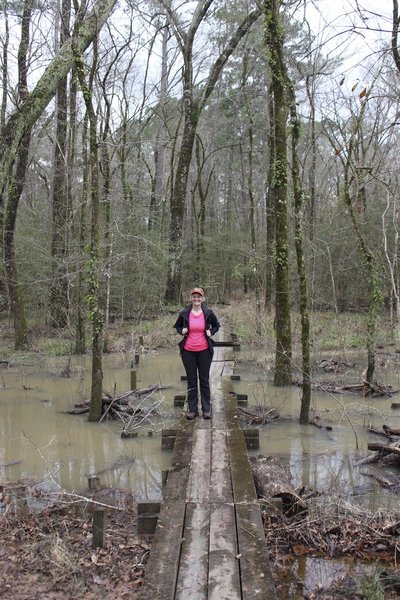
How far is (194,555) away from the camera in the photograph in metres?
4.29

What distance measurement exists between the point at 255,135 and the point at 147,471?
31231 millimetres

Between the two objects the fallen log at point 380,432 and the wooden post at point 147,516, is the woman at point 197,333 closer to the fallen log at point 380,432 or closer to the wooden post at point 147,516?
the wooden post at point 147,516

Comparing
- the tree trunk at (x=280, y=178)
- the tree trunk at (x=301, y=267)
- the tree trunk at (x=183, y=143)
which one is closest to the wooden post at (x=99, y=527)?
the tree trunk at (x=301, y=267)

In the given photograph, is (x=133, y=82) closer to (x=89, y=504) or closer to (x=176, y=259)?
(x=176, y=259)

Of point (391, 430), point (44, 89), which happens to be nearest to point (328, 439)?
point (391, 430)

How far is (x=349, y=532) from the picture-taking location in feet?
17.5

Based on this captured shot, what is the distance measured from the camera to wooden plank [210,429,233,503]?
5.40 metres

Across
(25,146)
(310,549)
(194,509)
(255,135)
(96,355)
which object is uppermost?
(255,135)

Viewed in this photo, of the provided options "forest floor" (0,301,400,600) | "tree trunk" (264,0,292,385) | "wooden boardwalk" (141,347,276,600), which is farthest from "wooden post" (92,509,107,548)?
"tree trunk" (264,0,292,385)

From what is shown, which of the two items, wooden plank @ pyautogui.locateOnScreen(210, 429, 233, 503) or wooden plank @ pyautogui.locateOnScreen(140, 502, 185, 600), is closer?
wooden plank @ pyautogui.locateOnScreen(140, 502, 185, 600)

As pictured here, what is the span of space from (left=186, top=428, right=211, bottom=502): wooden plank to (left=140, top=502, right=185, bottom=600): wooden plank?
0.29 m

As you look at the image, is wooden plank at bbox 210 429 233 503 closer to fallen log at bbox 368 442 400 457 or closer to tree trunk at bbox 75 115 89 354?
fallen log at bbox 368 442 400 457

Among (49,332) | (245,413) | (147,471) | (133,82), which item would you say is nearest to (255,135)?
(133,82)

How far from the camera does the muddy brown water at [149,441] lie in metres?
6.89
